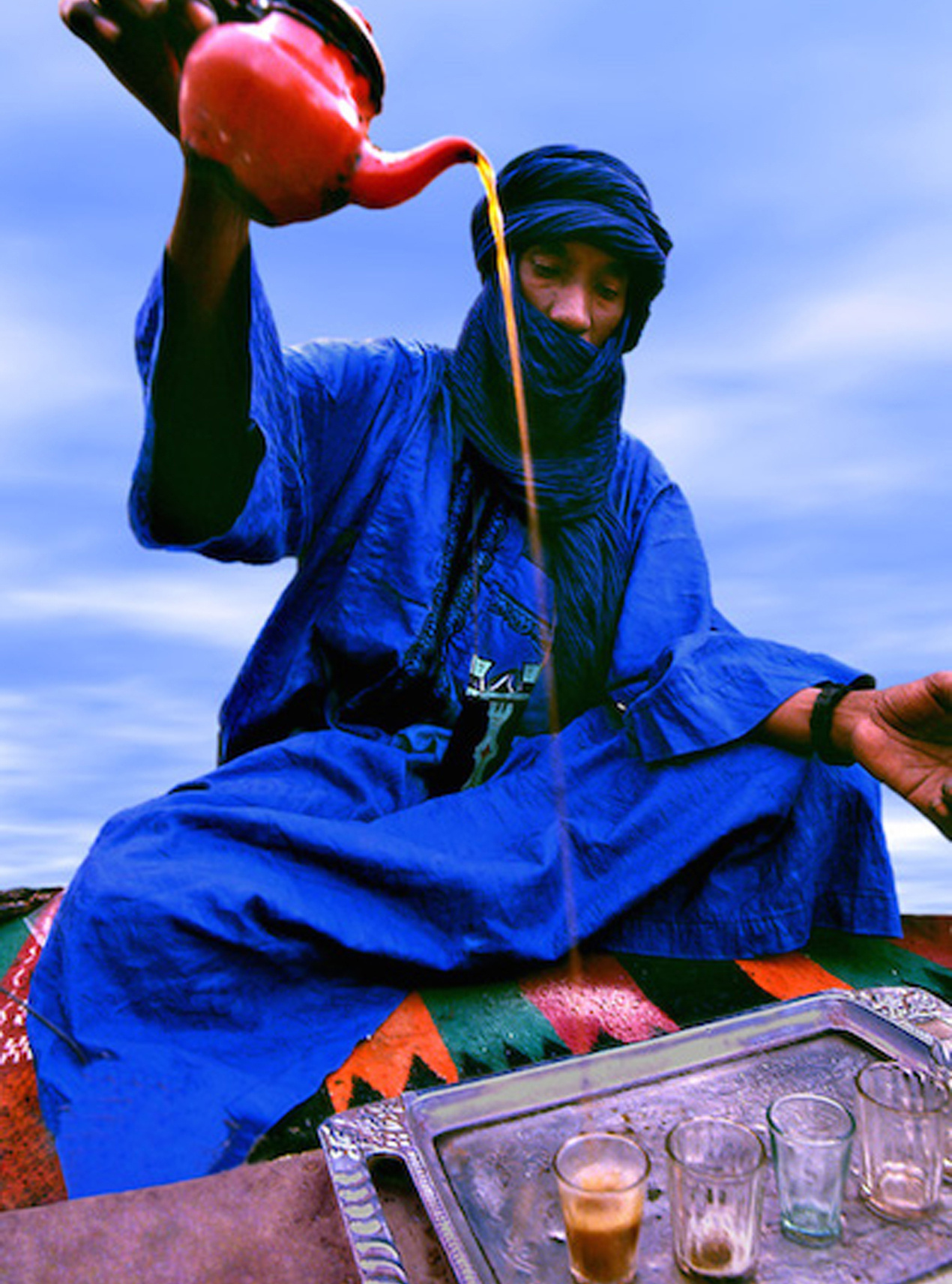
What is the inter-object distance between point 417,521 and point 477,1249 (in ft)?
3.98

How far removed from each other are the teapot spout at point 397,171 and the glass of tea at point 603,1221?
0.99 meters

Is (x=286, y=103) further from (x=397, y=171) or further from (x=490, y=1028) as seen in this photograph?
(x=490, y=1028)

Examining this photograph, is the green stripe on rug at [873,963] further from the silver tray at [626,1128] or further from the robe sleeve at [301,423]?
the robe sleeve at [301,423]

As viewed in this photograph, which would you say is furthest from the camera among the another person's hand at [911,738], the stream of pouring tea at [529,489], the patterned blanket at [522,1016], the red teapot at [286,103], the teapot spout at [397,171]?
the stream of pouring tea at [529,489]

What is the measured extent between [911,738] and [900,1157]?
0.76 m

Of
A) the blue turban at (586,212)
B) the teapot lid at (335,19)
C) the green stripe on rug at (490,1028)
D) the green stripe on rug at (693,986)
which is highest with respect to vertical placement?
the blue turban at (586,212)

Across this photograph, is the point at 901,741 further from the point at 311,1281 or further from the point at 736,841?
the point at 311,1281

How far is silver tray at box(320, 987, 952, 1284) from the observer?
29.7 inches

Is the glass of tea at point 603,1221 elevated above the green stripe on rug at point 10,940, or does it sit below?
above

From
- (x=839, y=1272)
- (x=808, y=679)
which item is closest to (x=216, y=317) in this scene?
(x=808, y=679)

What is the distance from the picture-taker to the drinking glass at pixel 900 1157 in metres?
0.80

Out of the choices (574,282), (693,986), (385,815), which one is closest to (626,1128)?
(693,986)

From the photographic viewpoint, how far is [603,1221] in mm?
705

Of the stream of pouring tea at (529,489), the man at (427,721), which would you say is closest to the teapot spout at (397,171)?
the man at (427,721)
